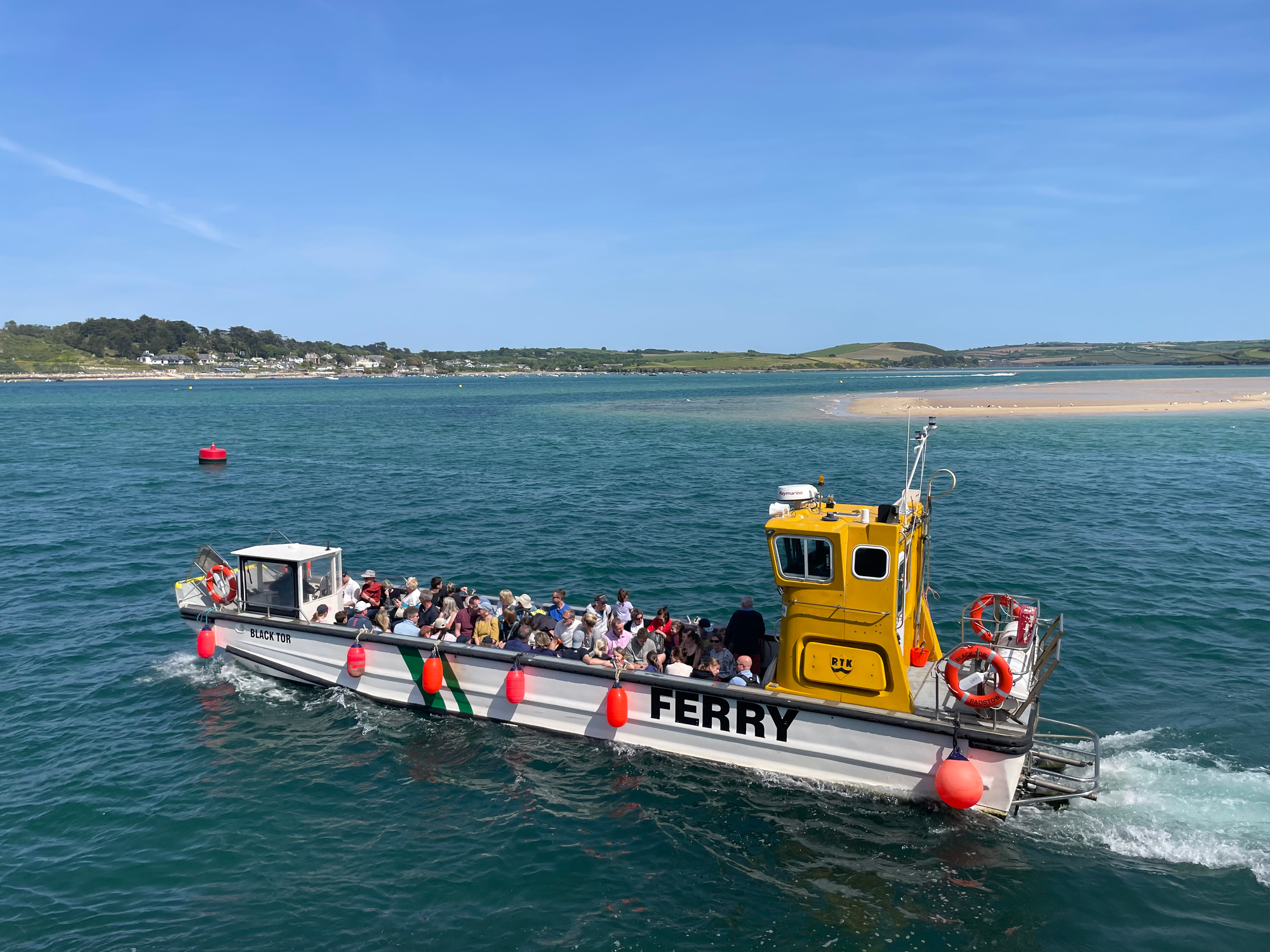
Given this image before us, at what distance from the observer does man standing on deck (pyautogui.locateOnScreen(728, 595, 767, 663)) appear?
11883 mm

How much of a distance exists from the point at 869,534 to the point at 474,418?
2964 inches

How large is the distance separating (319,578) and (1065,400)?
9387 centimetres

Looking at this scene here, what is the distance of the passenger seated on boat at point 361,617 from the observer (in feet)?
45.0

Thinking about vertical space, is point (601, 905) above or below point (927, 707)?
below

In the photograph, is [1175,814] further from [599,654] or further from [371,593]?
[371,593]

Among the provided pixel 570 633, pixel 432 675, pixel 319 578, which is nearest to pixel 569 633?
pixel 570 633

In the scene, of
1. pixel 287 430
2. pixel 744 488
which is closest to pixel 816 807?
pixel 744 488

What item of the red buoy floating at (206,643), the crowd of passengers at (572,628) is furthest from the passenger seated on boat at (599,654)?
the red buoy floating at (206,643)

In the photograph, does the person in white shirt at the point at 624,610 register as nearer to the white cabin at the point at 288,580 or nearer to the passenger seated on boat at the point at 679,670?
the passenger seated on boat at the point at 679,670

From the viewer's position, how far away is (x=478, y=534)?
26531 mm

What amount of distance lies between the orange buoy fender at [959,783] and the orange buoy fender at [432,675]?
7.49 m

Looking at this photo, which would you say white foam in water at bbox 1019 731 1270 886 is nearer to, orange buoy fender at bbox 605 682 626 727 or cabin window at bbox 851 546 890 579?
cabin window at bbox 851 546 890 579

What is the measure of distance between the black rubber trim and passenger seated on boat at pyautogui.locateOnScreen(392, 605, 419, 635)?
222 mm

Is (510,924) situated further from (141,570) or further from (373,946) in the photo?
(141,570)
